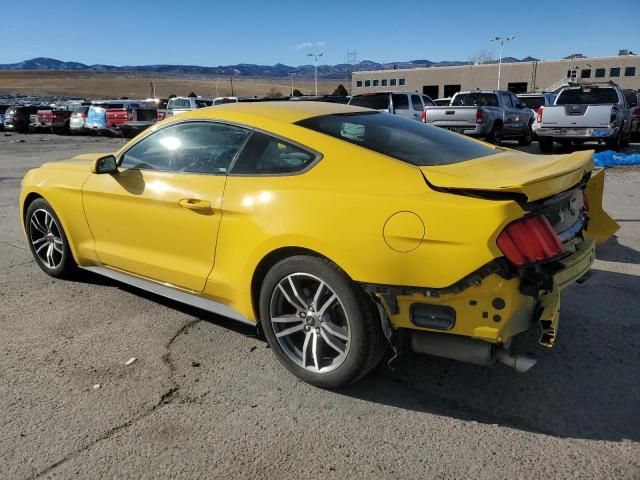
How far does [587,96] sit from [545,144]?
1.59m

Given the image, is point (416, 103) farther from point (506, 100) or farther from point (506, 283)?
point (506, 283)

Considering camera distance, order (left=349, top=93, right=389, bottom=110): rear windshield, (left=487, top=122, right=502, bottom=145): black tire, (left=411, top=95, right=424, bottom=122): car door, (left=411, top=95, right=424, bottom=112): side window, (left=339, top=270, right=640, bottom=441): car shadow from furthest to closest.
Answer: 1. (left=411, top=95, right=424, bottom=112): side window
2. (left=411, top=95, right=424, bottom=122): car door
3. (left=349, top=93, right=389, bottom=110): rear windshield
4. (left=487, top=122, right=502, bottom=145): black tire
5. (left=339, top=270, right=640, bottom=441): car shadow

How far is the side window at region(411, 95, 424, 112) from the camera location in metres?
16.7

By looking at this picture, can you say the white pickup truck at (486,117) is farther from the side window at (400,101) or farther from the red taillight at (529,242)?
the red taillight at (529,242)

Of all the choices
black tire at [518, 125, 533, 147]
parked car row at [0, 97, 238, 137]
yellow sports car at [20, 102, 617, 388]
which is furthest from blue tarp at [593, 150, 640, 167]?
parked car row at [0, 97, 238, 137]

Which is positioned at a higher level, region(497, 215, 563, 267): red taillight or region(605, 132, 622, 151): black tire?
region(497, 215, 563, 267): red taillight

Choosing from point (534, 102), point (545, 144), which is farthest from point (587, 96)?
point (534, 102)

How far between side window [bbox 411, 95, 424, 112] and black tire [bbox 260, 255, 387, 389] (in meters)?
14.4

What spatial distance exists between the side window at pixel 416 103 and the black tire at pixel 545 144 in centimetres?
368

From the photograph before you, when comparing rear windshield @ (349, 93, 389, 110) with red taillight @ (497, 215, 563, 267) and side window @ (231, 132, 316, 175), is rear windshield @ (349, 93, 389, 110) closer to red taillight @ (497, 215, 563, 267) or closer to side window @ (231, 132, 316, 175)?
side window @ (231, 132, 316, 175)

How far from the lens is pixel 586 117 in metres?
13.8

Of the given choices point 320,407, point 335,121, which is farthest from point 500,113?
point 320,407

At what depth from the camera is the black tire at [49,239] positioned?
15.5ft

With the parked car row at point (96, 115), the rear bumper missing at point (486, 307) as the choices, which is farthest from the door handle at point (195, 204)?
the parked car row at point (96, 115)
